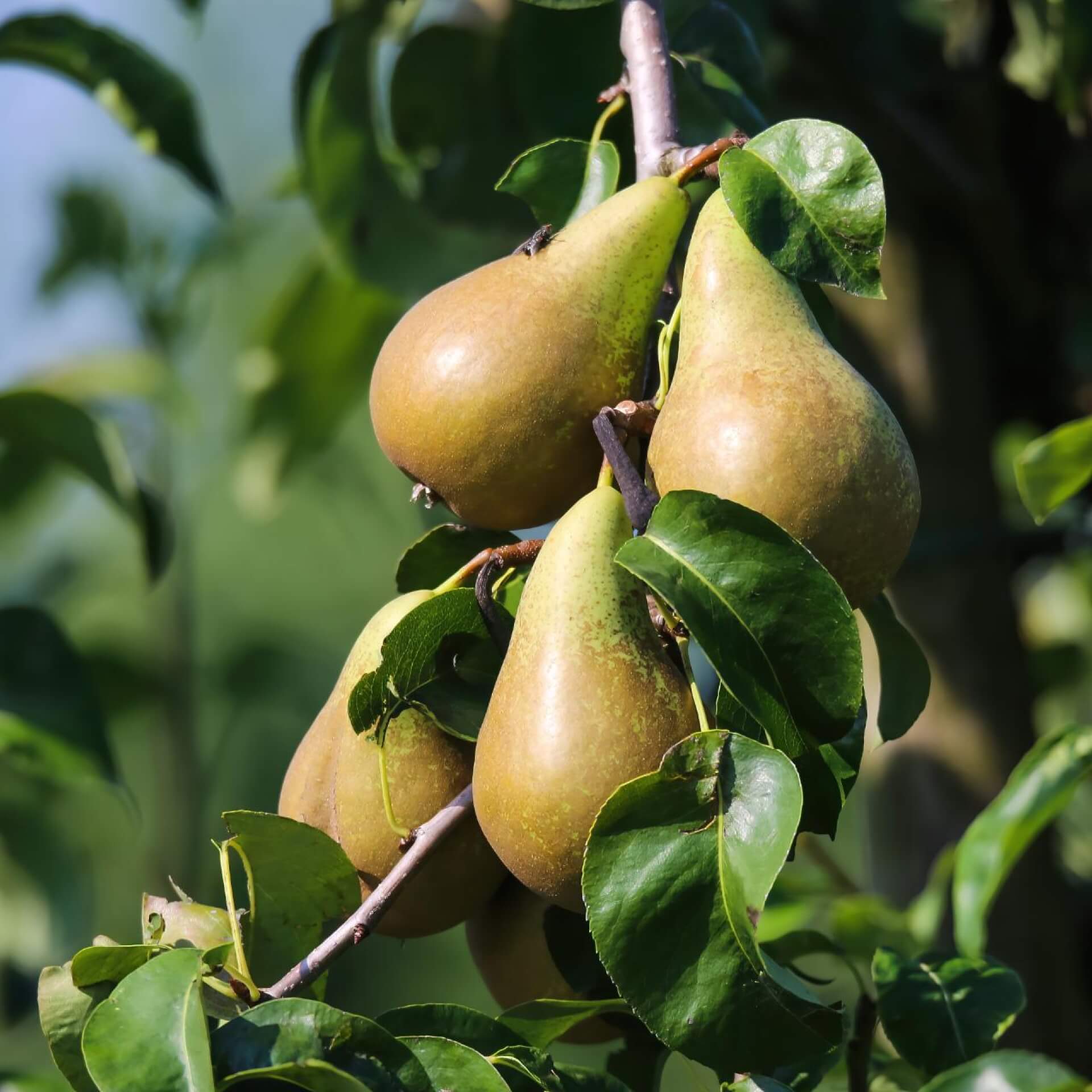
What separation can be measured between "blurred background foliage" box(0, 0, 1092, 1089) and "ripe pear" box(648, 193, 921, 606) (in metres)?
0.25

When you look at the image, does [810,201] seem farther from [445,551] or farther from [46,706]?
[46,706]

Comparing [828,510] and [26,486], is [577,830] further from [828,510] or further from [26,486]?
[26,486]

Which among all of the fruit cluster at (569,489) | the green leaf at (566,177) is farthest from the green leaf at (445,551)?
the green leaf at (566,177)

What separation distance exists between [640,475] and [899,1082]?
436 millimetres

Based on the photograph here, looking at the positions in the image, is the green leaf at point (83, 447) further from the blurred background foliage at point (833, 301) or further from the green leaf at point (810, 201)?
the green leaf at point (810, 201)

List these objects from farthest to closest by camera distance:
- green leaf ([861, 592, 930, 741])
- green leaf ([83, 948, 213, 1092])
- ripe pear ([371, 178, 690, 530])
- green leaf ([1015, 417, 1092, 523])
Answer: green leaf ([1015, 417, 1092, 523]) → green leaf ([861, 592, 930, 741]) → ripe pear ([371, 178, 690, 530]) → green leaf ([83, 948, 213, 1092])

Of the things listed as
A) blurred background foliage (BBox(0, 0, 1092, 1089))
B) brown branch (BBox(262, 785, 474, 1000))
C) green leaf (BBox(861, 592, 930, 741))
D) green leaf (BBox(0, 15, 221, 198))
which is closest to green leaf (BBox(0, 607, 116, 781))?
blurred background foliage (BBox(0, 0, 1092, 1089))

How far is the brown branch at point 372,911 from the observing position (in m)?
Result: 0.54

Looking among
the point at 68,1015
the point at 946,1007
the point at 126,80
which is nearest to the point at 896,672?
the point at 946,1007

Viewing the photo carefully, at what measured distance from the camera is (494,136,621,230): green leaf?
0.68m

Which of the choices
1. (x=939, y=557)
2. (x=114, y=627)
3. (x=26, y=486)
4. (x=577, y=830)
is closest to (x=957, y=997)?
(x=577, y=830)

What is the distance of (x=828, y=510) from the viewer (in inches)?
19.3

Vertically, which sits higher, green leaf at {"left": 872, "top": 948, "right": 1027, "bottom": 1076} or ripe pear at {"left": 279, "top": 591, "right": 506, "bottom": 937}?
ripe pear at {"left": 279, "top": 591, "right": 506, "bottom": 937}

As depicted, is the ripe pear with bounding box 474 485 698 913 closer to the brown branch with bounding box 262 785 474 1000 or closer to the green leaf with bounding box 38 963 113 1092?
the brown branch with bounding box 262 785 474 1000
